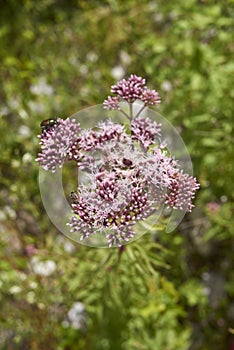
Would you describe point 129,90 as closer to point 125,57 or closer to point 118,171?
point 118,171

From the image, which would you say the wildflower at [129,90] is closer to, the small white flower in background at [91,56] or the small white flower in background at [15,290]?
the small white flower in background at [15,290]

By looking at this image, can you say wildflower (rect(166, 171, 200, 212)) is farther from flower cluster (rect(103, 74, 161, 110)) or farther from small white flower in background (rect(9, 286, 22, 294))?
small white flower in background (rect(9, 286, 22, 294))

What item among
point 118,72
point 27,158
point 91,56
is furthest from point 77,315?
point 91,56

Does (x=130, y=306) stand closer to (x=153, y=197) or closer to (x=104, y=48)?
(x=153, y=197)

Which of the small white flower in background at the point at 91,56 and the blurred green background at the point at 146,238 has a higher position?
the small white flower in background at the point at 91,56

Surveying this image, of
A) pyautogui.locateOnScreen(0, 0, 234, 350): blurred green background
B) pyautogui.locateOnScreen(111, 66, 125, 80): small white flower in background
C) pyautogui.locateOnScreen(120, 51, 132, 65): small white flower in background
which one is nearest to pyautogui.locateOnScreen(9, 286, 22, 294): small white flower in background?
pyautogui.locateOnScreen(0, 0, 234, 350): blurred green background

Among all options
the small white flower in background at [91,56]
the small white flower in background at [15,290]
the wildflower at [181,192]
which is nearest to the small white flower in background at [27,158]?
the small white flower in background at [15,290]

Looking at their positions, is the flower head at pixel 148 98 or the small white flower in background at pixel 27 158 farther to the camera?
the small white flower in background at pixel 27 158
